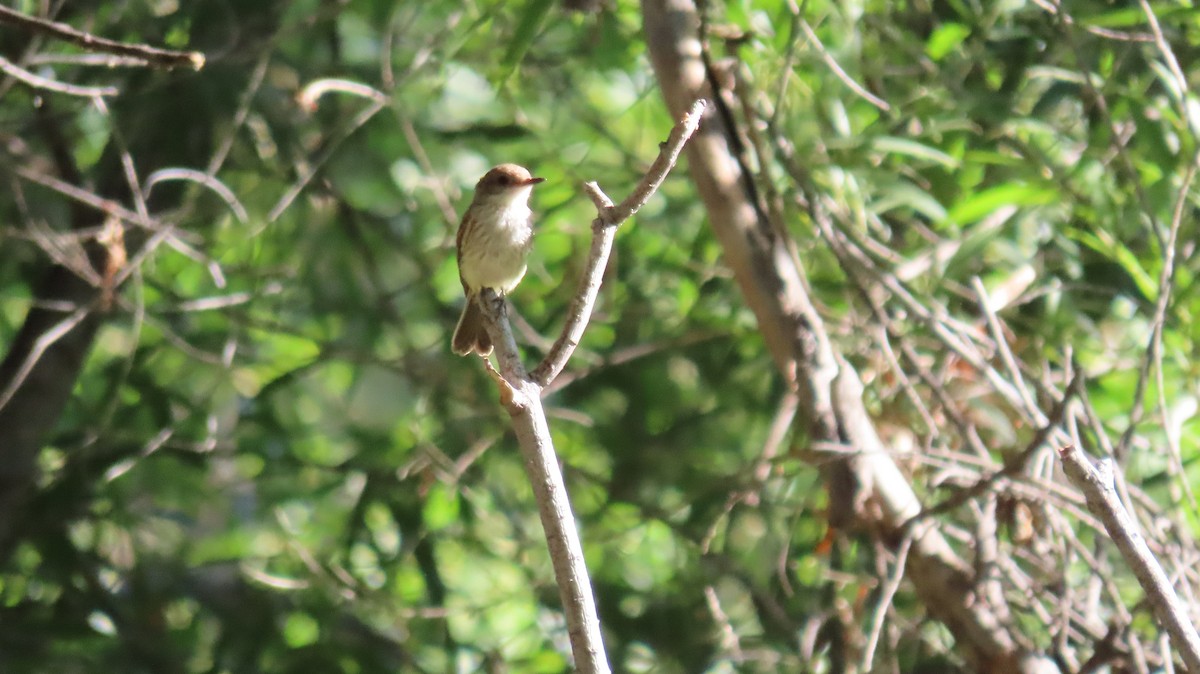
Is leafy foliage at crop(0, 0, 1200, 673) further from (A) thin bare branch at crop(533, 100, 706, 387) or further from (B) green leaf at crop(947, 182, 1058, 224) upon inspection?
(A) thin bare branch at crop(533, 100, 706, 387)

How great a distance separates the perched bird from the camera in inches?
155

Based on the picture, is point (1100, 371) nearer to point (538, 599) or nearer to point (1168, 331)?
point (1168, 331)

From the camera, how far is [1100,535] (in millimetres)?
3338

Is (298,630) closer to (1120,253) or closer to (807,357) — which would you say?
(807,357)

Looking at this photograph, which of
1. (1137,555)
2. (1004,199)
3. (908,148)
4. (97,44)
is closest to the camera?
(1137,555)

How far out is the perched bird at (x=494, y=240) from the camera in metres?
3.93

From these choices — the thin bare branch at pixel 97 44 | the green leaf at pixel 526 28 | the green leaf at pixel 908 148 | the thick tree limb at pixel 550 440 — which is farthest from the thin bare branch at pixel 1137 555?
the green leaf at pixel 526 28

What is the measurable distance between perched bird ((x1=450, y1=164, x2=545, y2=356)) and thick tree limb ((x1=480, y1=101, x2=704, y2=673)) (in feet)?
6.24

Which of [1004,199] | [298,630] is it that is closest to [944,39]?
[1004,199]

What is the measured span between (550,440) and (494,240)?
2.15 meters

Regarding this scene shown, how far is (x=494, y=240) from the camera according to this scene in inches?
157

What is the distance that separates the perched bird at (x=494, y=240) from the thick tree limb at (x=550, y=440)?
190cm

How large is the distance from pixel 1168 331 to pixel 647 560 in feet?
7.38

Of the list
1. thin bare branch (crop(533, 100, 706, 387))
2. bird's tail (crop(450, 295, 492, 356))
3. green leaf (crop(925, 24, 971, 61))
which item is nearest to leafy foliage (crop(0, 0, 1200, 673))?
green leaf (crop(925, 24, 971, 61))
